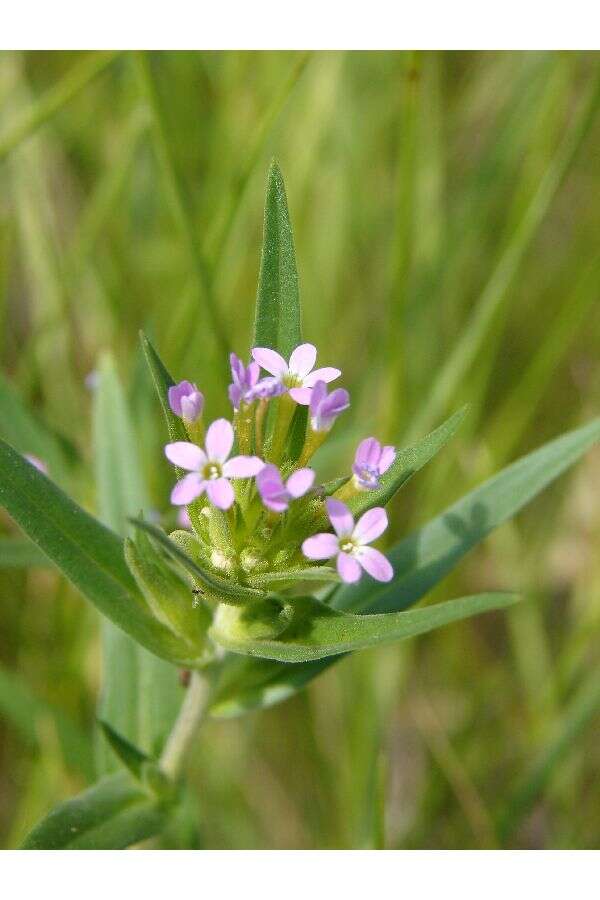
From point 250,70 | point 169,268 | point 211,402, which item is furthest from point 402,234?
point 250,70

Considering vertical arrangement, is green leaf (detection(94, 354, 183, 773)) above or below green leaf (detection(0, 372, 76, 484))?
below

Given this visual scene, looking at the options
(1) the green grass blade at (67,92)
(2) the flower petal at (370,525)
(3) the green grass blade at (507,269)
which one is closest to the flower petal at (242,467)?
(2) the flower petal at (370,525)

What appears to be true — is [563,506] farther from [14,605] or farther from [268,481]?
[268,481]

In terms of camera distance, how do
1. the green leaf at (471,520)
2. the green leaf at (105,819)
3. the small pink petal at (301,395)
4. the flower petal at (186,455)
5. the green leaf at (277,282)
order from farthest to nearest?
the green leaf at (471,520), the green leaf at (105,819), the green leaf at (277,282), the small pink petal at (301,395), the flower petal at (186,455)

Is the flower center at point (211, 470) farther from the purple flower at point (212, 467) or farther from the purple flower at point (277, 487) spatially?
the purple flower at point (277, 487)

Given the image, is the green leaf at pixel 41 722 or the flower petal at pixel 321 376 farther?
the green leaf at pixel 41 722

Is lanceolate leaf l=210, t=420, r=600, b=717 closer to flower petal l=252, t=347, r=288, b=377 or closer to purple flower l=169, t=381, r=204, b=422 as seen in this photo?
flower petal l=252, t=347, r=288, b=377

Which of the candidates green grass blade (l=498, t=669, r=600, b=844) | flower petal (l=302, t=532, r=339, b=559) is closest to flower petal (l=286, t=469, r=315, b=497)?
flower petal (l=302, t=532, r=339, b=559)
